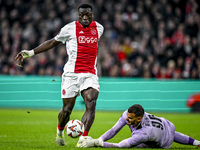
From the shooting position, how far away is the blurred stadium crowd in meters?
15.9

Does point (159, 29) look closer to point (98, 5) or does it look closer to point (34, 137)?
point (98, 5)

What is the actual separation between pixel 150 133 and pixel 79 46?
214 centimetres

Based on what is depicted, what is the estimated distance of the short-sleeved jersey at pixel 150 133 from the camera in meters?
5.70

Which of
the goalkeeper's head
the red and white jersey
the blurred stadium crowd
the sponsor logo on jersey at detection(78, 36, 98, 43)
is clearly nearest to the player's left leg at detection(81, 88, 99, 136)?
the red and white jersey

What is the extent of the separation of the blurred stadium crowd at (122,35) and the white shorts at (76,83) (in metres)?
9.19

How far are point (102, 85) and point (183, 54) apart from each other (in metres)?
4.34

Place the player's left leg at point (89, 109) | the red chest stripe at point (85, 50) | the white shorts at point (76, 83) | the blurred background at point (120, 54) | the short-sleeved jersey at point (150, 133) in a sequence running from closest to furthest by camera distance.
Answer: the short-sleeved jersey at point (150, 133) → the player's left leg at point (89, 109) → the white shorts at point (76, 83) → the red chest stripe at point (85, 50) → the blurred background at point (120, 54)

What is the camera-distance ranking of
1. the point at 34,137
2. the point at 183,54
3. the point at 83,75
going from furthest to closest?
1. the point at 183,54
2. the point at 34,137
3. the point at 83,75

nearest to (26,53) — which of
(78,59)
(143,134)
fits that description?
(78,59)

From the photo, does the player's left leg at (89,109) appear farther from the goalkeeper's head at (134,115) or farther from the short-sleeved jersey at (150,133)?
the goalkeeper's head at (134,115)

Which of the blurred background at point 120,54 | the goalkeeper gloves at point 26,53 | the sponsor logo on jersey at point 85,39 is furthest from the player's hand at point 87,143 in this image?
the blurred background at point 120,54

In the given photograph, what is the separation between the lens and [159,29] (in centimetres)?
1747

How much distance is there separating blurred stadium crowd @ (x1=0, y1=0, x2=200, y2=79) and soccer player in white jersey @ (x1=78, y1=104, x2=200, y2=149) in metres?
9.37

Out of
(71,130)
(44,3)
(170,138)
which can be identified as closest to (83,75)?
(71,130)
